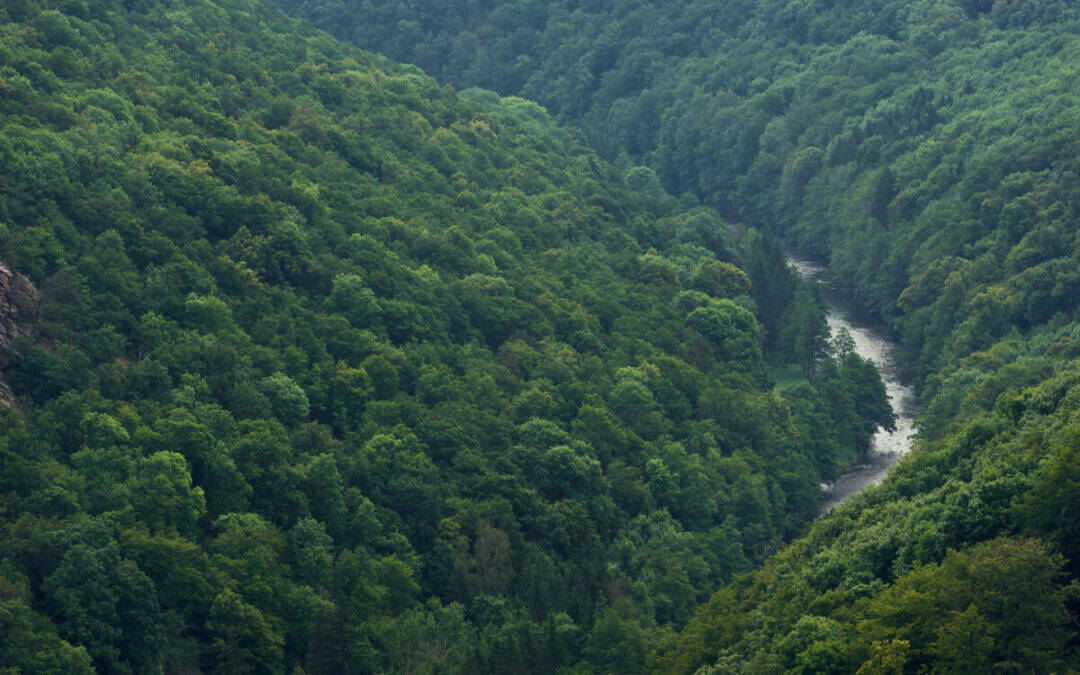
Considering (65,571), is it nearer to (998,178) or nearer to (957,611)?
(957,611)

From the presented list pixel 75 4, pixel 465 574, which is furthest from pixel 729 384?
pixel 75 4

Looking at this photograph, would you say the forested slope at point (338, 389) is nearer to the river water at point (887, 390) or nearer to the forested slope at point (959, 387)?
the river water at point (887, 390)

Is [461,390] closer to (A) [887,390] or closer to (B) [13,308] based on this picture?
(B) [13,308]

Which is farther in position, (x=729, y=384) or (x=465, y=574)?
(x=729, y=384)

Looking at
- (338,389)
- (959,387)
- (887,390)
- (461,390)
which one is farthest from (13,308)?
(887,390)

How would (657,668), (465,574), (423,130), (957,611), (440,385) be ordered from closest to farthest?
(957,611) → (657,668) → (465,574) → (440,385) → (423,130)

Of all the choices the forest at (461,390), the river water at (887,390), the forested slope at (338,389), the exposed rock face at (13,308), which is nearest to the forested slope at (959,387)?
the forest at (461,390)

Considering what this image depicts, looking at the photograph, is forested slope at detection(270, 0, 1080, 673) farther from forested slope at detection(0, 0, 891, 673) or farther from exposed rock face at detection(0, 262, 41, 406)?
exposed rock face at detection(0, 262, 41, 406)
